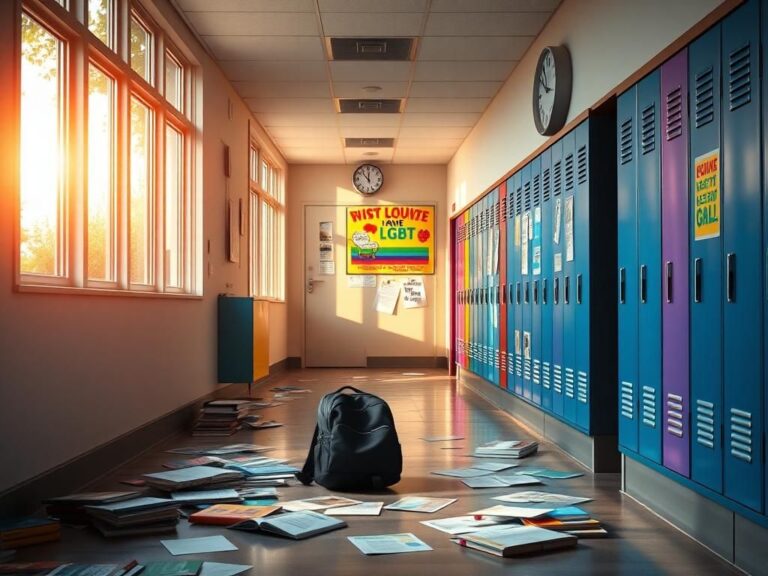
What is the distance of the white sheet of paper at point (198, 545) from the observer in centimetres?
296

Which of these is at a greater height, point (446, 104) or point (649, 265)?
point (446, 104)

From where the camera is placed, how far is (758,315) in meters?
2.61

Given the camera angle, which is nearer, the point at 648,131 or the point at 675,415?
the point at 675,415

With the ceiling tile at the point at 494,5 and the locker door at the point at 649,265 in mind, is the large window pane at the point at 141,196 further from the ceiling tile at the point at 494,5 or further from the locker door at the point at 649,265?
the locker door at the point at 649,265

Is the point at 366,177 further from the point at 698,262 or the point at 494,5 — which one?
the point at 698,262

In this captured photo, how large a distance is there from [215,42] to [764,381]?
5.05 m

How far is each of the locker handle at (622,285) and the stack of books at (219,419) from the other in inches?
116

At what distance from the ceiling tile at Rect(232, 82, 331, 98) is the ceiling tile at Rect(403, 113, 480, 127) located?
1.28 m

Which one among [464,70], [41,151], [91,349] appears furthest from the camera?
[464,70]

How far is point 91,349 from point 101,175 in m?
1.07

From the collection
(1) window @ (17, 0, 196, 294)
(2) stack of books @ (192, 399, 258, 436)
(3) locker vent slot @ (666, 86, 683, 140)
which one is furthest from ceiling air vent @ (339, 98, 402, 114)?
(3) locker vent slot @ (666, 86, 683, 140)

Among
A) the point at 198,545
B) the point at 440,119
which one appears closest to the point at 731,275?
the point at 198,545

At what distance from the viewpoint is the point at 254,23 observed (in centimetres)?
605

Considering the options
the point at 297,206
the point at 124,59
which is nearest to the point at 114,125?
the point at 124,59
